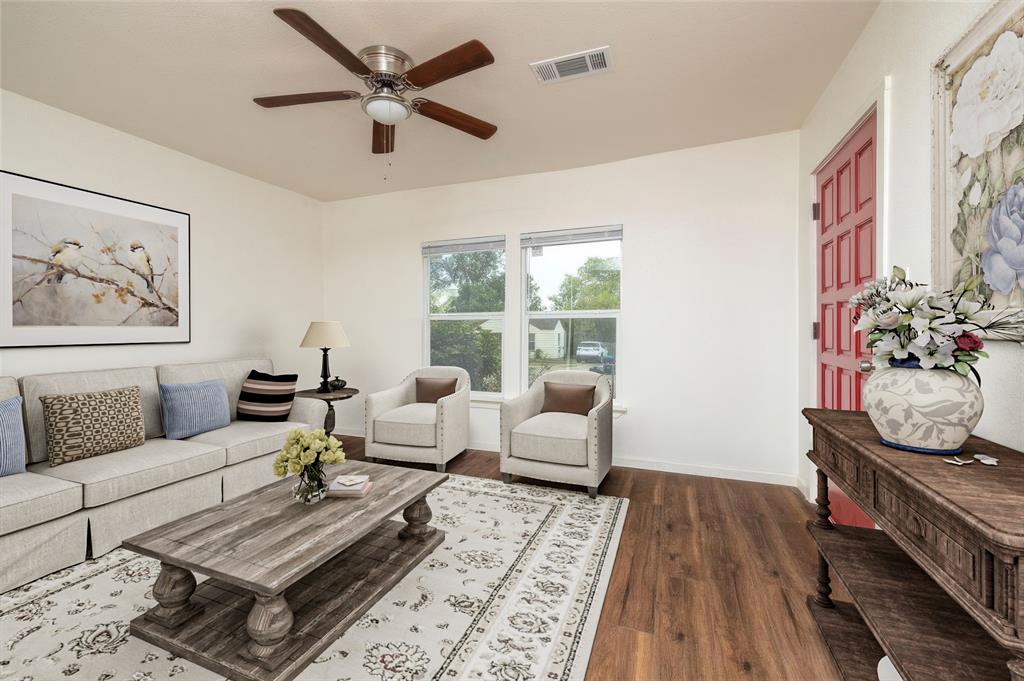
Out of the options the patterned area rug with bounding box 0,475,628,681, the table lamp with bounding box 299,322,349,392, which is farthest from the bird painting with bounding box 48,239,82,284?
the patterned area rug with bounding box 0,475,628,681

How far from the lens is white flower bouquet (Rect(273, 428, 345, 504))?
1.95 m

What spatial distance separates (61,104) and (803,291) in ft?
17.2

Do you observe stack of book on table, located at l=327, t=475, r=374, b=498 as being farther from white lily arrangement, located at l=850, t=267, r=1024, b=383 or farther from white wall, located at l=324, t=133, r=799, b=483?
white wall, located at l=324, t=133, r=799, b=483

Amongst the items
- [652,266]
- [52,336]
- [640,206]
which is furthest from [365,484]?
[640,206]

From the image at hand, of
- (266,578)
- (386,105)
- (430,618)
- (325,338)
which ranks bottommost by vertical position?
(430,618)

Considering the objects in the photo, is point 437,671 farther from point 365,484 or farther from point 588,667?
point 365,484

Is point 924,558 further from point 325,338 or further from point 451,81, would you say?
point 325,338

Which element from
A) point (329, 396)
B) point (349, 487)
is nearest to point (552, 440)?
point (349, 487)

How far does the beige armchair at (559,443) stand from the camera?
3.05m

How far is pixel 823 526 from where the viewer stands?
1.71m

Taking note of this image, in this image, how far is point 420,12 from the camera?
1.99 metres

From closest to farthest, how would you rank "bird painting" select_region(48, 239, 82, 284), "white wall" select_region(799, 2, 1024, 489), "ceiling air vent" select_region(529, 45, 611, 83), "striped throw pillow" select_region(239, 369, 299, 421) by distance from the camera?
1. "white wall" select_region(799, 2, 1024, 489)
2. "ceiling air vent" select_region(529, 45, 611, 83)
3. "bird painting" select_region(48, 239, 82, 284)
4. "striped throw pillow" select_region(239, 369, 299, 421)

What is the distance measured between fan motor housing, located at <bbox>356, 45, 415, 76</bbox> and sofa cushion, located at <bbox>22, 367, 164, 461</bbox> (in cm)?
268

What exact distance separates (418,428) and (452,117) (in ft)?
7.83
